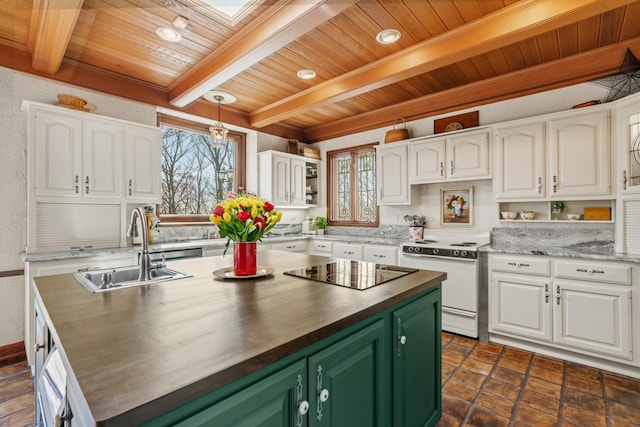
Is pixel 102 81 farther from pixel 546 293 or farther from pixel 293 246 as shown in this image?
pixel 546 293

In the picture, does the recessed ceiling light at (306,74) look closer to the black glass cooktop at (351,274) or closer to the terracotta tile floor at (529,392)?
the black glass cooktop at (351,274)

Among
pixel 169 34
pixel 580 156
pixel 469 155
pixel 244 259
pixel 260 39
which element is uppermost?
pixel 169 34

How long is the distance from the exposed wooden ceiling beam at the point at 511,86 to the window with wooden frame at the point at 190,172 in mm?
2080

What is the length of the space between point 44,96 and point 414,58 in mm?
3463

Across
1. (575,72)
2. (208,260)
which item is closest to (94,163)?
(208,260)

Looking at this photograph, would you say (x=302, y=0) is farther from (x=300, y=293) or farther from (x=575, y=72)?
(x=575, y=72)

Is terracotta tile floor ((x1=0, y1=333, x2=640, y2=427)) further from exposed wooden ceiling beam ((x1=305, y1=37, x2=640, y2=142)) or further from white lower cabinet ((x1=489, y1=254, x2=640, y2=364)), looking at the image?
exposed wooden ceiling beam ((x1=305, y1=37, x2=640, y2=142))

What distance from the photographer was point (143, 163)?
10.7 ft

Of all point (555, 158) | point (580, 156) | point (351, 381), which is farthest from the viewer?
point (555, 158)

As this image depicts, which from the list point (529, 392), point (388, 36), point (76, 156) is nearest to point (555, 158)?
point (388, 36)

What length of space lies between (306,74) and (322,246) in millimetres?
2377

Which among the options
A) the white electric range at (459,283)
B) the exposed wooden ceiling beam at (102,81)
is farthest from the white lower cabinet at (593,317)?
the exposed wooden ceiling beam at (102,81)

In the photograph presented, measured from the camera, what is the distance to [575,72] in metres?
2.93

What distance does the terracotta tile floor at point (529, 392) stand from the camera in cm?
191
